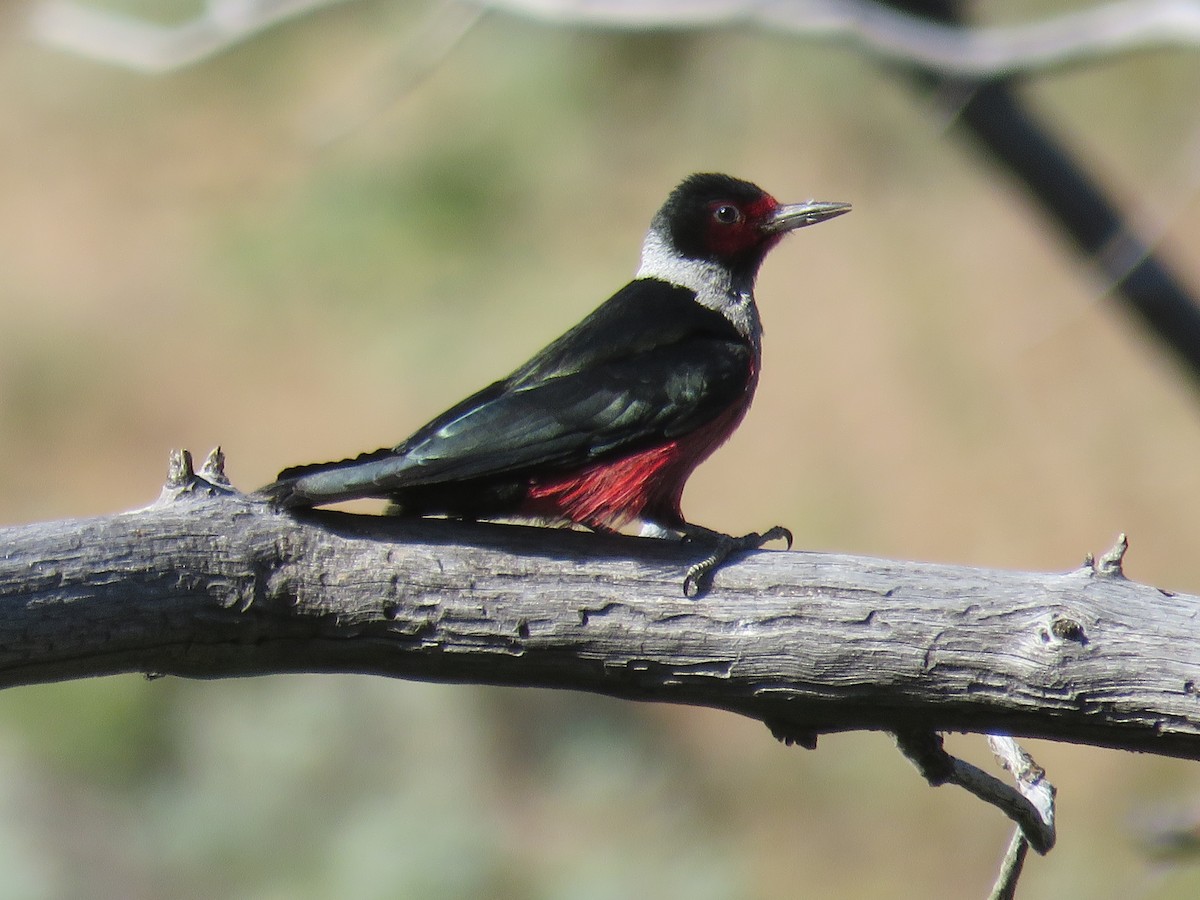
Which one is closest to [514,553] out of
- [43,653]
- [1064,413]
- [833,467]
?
[43,653]

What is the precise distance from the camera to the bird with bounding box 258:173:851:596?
348cm

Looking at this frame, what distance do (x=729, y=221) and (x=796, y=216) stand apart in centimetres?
23

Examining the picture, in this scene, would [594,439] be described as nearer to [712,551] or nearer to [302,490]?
[712,551]

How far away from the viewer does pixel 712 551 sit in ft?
11.2

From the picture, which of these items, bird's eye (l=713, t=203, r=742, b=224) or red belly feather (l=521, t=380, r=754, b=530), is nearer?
red belly feather (l=521, t=380, r=754, b=530)

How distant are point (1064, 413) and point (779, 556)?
7800 millimetres

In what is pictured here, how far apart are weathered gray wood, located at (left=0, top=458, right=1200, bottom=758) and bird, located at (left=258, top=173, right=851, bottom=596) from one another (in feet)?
0.49

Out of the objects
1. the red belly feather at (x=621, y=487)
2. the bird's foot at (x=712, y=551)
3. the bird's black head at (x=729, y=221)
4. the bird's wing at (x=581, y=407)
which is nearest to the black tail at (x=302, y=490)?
the bird's wing at (x=581, y=407)

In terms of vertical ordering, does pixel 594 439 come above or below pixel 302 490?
above

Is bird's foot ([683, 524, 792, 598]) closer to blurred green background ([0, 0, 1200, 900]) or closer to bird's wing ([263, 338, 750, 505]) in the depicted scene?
bird's wing ([263, 338, 750, 505])

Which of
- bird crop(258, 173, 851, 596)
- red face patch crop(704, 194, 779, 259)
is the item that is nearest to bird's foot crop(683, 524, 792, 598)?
bird crop(258, 173, 851, 596)

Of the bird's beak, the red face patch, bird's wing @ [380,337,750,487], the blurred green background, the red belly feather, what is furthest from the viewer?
the blurred green background

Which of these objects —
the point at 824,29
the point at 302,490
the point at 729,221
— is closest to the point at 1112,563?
the point at 302,490

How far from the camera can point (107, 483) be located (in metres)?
11.4
